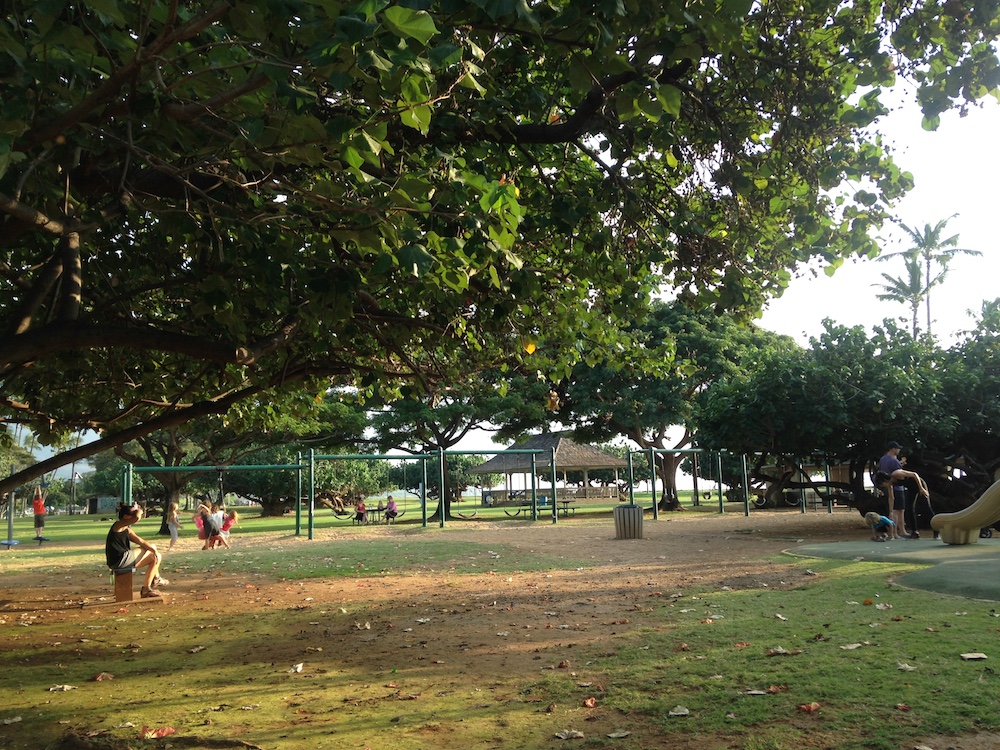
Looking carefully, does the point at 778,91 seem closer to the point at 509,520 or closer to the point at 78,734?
the point at 78,734

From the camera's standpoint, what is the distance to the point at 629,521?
19.0m

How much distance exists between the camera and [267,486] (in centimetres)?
4512

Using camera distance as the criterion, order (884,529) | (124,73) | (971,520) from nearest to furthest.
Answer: (124,73)
(971,520)
(884,529)

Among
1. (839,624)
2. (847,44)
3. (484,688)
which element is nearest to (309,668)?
(484,688)

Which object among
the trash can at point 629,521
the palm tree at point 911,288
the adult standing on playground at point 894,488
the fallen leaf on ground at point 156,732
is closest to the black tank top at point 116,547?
the fallen leaf on ground at point 156,732

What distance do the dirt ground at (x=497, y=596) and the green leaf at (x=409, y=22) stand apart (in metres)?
3.86

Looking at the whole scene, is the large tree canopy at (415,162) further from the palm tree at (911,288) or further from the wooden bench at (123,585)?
the palm tree at (911,288)

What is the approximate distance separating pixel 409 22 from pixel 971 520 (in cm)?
1247

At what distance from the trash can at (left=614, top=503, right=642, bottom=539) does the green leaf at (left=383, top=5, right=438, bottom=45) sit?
54.9ft

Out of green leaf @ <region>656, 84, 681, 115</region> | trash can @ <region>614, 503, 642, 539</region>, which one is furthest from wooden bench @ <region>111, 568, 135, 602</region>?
trash can @ <region>614, 503, 642, 539</region>

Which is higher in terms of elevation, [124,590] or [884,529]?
[884,529]

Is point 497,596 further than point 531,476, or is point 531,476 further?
point 531,476

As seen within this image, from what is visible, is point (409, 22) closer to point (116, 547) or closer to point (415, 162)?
point (415, 162)

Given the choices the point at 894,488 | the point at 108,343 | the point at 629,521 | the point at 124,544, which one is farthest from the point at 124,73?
the point at 629,521
